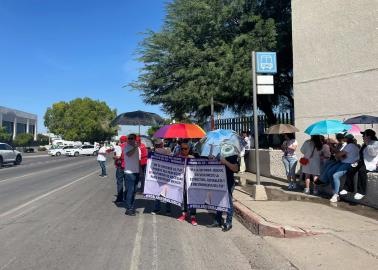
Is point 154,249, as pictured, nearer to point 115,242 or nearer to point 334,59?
point 115,242

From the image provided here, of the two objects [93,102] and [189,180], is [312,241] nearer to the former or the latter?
[189,180]

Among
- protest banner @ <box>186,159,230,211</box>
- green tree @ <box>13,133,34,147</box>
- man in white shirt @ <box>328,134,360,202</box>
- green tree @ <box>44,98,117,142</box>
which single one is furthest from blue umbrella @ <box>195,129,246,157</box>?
green tree @ <box>13,133,34,147</box>

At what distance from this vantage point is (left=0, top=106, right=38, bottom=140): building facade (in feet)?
351

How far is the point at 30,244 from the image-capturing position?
22.9ft

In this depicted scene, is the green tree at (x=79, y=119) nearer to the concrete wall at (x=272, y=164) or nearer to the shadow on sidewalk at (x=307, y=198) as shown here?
the concrete wall at (x=272, y=164)

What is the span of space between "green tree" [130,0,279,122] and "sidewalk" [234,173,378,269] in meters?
8.91

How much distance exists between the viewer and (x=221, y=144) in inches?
344

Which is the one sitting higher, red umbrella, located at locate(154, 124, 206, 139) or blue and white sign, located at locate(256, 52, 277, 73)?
blue and white sign, located at locate(256, 52, 277, 73)

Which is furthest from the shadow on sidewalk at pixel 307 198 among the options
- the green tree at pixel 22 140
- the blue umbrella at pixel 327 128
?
the green tree at pixel 22 140

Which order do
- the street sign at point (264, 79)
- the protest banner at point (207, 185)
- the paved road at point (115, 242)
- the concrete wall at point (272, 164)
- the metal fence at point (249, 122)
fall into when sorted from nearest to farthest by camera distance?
1. the paved road at point (115, 242)
2. the protest banner at point (207, 185)
3. the street sign at point (264, 79)
4. the concrete wall at point (272, 164)
5. the metal fence at point (249, 122)

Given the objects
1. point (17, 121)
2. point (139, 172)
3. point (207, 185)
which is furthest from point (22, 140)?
point (207, 185)

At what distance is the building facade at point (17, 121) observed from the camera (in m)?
107

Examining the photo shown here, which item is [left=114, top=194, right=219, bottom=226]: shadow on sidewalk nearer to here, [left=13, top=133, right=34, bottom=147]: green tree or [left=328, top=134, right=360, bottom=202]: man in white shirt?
[left=328, top=134, right=360, bottom=202]: man in white shirt

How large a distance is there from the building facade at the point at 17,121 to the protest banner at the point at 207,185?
335 feet
